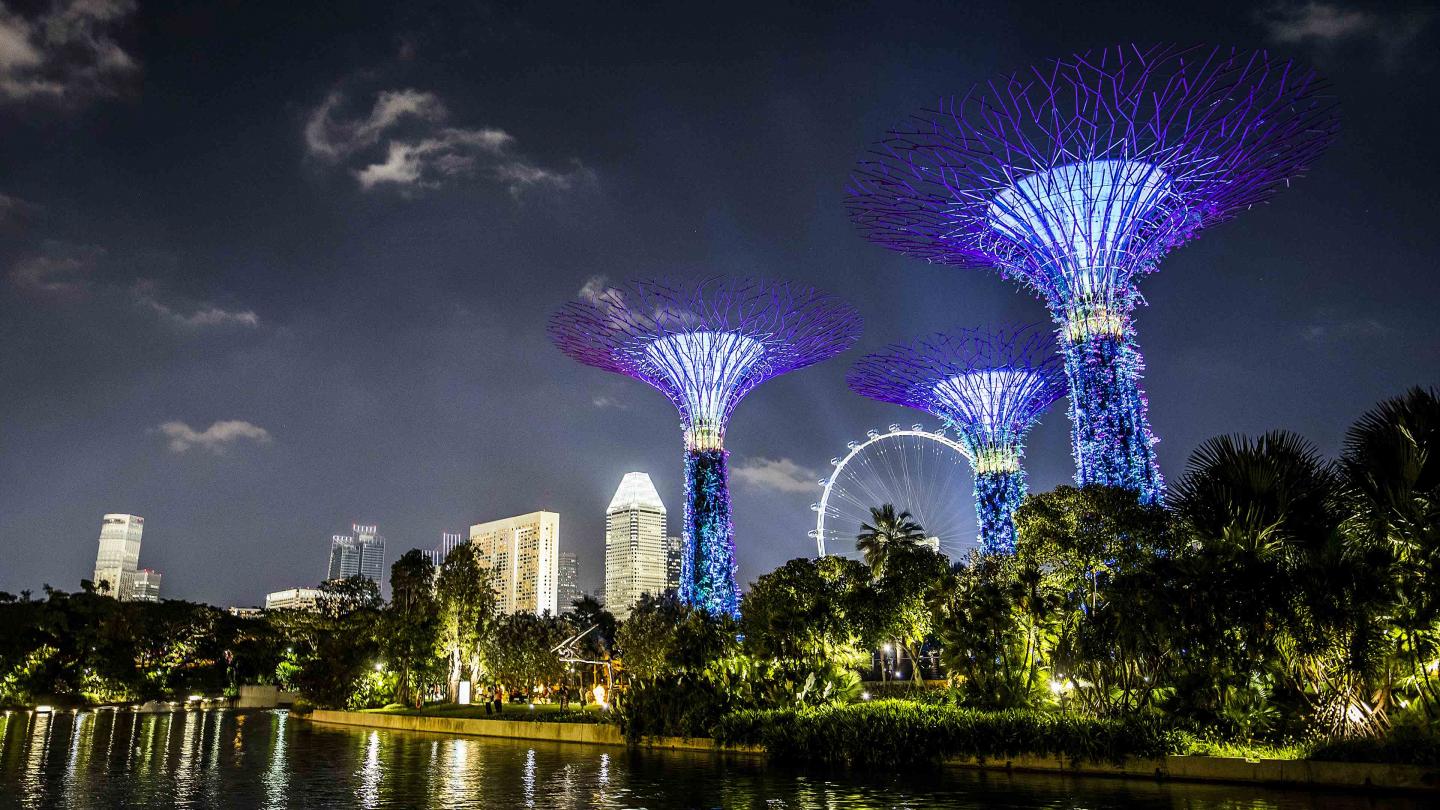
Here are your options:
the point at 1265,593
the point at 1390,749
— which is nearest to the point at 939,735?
the point at 1265,593

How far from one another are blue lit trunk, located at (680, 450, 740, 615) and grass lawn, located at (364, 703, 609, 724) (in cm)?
670

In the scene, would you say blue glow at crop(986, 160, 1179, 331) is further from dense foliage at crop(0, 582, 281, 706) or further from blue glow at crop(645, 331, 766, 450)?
dense foliage at crop(0, 582, 281, 706)

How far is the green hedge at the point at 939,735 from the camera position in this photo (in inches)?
785

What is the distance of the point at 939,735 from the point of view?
73.2 feet

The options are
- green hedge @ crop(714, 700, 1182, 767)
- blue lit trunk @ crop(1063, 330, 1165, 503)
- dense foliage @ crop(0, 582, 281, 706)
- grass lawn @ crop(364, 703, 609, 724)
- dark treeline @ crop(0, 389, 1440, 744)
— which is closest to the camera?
dark treeline @ crop(0, 389, 1440, 744)

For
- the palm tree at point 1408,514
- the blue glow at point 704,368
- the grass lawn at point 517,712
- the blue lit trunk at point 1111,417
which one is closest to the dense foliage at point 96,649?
the grass lawn at point 517,712

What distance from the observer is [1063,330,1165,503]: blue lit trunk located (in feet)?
95.0

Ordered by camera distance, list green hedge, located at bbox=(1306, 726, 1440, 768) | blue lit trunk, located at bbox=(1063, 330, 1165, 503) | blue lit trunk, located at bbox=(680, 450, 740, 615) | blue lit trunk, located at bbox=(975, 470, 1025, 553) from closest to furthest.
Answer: green hedge, located at bbox=(1306, 726, 1440, 768), blue lit trunk, located at bbox=(1063, 330, 1165, 503), blue lit trunk, located at bbox=(680, 450, 740, 615), blue lit trunk, located at bbox=(975, 470, 1025, 553)

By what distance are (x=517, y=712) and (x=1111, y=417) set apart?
25865 millimetres

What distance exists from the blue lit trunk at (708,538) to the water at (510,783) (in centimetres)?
1229

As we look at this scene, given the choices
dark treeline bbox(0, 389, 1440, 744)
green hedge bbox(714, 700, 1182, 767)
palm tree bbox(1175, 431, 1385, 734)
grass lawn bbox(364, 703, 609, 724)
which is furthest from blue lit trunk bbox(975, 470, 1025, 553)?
palm tree bbox(1175, 431, 1385, 734)

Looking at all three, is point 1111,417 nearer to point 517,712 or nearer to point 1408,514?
point 1408,514

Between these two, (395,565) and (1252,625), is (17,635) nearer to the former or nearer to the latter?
(395,565)

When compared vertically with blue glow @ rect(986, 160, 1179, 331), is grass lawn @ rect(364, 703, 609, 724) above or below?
below
